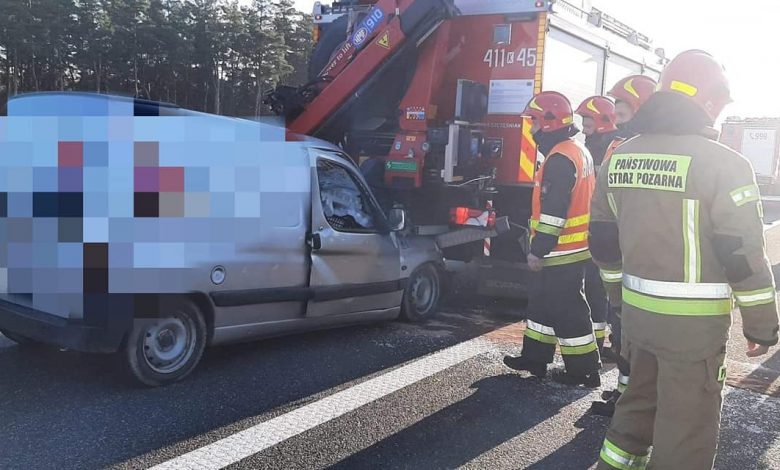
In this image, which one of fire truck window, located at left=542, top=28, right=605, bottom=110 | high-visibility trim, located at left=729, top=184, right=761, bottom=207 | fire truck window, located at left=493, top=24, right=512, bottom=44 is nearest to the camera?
high-visibility trim, located at left=729, top=184, right=761, bottom=207

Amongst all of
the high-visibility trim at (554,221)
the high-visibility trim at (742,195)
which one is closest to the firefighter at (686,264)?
the high-visibility trim at (742,195)

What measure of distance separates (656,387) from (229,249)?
282 centimetres

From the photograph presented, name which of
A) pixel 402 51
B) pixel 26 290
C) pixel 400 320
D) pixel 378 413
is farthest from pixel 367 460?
pixel 402 51

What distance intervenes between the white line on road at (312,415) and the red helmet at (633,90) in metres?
2.26

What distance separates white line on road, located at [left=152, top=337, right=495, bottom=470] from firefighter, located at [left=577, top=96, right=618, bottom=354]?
962mm

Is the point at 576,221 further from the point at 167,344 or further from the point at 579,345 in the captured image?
the point at 167,344

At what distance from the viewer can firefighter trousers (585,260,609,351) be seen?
18.1 ft

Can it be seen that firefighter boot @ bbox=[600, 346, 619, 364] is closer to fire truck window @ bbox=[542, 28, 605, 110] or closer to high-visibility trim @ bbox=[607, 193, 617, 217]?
high-visibility trim @ bbox=[607, 193, 617, 217]

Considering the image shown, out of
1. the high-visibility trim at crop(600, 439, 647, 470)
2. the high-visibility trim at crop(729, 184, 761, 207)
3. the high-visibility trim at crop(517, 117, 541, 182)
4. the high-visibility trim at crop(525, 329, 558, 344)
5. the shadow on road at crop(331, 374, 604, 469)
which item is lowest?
the shadow on road at crop(331, 374, 604, 469)

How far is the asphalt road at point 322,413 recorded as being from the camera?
3.58m

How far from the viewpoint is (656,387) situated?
288 centimetres

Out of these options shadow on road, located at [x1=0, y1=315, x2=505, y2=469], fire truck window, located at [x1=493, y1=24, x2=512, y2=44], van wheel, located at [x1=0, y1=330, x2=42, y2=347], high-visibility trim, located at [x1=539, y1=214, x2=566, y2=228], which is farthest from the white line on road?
fire truck window, located at [x1=493, y1=24, x2=512, y2=44]

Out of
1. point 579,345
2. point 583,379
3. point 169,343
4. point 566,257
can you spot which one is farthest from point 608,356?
A: point 169,343

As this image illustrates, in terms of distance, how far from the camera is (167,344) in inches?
176
